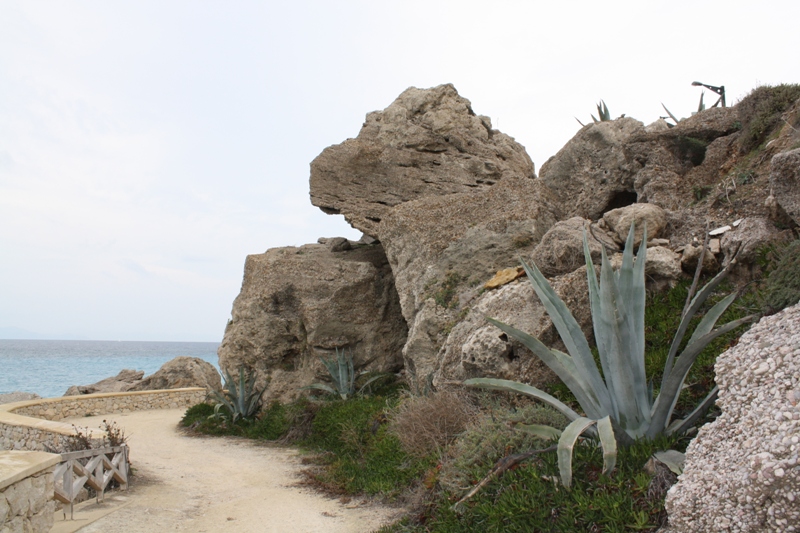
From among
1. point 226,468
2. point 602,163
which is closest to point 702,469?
point 226,468

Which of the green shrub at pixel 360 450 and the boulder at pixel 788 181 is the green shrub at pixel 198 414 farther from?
the boulder at pixel 788 181

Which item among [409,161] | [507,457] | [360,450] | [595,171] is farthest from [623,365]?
[409,161]

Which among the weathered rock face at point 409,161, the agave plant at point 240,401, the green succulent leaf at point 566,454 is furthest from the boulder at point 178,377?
the green succulent leaf at point 566,454

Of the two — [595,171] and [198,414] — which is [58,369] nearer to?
[198,414]

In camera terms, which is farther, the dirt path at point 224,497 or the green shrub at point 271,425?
the green shrub at point 271,425

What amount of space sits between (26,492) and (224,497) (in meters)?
2.29

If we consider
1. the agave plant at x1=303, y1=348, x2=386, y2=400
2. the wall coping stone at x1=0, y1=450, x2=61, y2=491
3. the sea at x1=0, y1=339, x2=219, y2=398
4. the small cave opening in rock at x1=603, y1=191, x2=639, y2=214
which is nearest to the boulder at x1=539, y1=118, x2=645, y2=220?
the small cave opening in rock at x1=603, y1=191, x2=639, y2=214

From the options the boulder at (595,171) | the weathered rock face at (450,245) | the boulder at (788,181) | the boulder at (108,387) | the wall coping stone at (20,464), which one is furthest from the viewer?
the boulder at (108,387)

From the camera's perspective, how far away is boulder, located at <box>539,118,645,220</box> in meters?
9.48

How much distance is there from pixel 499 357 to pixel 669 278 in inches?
83.2

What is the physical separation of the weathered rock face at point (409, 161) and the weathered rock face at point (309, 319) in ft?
3.62

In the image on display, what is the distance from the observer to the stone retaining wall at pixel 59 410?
8.83 meters

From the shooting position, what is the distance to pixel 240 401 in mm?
11000

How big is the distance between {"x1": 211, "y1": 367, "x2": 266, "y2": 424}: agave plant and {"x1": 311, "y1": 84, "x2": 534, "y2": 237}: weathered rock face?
3.86 meters
